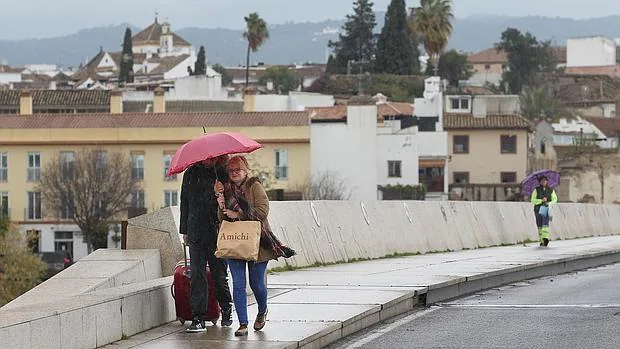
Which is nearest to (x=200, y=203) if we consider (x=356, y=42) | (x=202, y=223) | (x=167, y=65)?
(x=202, y=223)

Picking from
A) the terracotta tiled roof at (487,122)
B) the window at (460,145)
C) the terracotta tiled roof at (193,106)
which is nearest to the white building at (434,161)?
the window at (460,145)

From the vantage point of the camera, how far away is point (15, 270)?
67750mm

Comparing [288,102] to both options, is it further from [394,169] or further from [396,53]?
[396,53]

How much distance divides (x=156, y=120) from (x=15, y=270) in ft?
92.2

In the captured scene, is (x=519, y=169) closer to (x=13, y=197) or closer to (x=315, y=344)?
(x=13, y=197)

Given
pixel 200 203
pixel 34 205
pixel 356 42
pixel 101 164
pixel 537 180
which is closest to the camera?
pixel 200 203

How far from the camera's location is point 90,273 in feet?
51.5

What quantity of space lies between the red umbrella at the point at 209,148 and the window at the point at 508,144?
95.6 metres

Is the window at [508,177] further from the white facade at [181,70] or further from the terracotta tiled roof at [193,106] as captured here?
the white facade at [181,70]

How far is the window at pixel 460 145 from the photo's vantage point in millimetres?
110500

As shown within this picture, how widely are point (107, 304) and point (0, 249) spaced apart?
57856 millimetres

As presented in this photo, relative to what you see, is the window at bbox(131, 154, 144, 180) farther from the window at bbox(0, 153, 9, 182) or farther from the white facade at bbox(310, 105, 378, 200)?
the white facade at bbox(310, 105, 378, 200)

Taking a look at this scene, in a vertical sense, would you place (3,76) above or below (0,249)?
above

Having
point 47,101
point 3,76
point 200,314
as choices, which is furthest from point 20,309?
point 3,76
